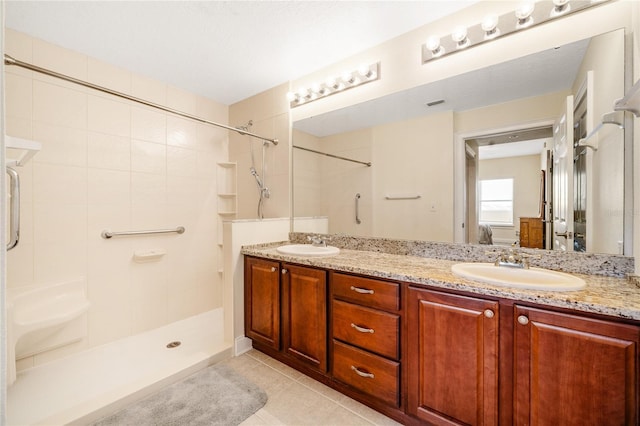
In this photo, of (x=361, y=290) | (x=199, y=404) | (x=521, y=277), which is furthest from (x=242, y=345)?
(x=521, y=277)

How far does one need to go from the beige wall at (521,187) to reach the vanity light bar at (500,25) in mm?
745

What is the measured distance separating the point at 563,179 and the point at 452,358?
1175 mm

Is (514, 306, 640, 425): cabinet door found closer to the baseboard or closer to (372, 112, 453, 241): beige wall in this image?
(372, 112, 453, 241): beige wall


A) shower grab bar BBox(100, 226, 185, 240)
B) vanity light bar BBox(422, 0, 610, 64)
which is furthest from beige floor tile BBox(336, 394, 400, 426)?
vanity light bar BBox(422, 0, 610, 64)

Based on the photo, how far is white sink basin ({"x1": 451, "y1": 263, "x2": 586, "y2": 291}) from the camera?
1116 mm

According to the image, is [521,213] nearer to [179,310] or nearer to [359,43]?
[359,43]

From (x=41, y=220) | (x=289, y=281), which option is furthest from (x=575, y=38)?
(x=41, y=220)

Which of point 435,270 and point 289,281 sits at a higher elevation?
point 435,270

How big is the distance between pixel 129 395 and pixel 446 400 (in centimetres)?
178

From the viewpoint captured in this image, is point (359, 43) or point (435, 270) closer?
point (435, 270)

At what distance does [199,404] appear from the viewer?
1.63m

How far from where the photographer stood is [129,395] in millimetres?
1620

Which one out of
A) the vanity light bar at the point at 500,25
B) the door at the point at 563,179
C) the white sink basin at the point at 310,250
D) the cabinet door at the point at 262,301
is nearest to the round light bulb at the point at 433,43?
the vanity light bar at the point at 500,25

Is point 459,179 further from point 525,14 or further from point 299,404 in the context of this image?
point 299,404
